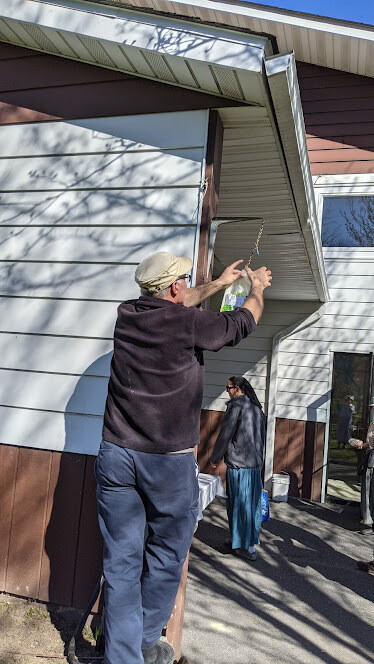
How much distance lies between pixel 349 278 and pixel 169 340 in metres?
6.47

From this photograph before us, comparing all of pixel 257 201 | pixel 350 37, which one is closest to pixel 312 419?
pixel 257 201

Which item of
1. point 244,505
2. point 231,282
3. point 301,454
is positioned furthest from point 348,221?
point 231,282

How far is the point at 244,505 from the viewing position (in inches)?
215

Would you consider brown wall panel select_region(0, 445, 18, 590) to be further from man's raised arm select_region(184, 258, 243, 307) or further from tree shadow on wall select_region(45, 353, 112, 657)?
man's raised arm select_region(184, 258, 243, 307)

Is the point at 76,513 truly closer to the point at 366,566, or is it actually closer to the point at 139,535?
the point at 139,535

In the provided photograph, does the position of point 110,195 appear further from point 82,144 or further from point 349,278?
point 349,278

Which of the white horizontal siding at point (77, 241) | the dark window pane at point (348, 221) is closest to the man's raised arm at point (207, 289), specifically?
the white horizontal siding at point (77, 241)

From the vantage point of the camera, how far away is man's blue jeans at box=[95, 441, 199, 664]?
2439 mm

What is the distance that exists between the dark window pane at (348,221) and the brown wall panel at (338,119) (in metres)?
0.44

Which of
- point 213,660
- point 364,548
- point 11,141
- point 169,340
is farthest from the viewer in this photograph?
point 364,548

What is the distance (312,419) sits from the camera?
27.9 feet

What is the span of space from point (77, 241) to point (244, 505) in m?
3.24

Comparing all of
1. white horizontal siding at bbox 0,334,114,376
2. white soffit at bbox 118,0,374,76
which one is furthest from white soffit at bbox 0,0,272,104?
white soffit at bbox 118,0,374,76

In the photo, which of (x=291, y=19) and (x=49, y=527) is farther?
(x=291, y=19)
